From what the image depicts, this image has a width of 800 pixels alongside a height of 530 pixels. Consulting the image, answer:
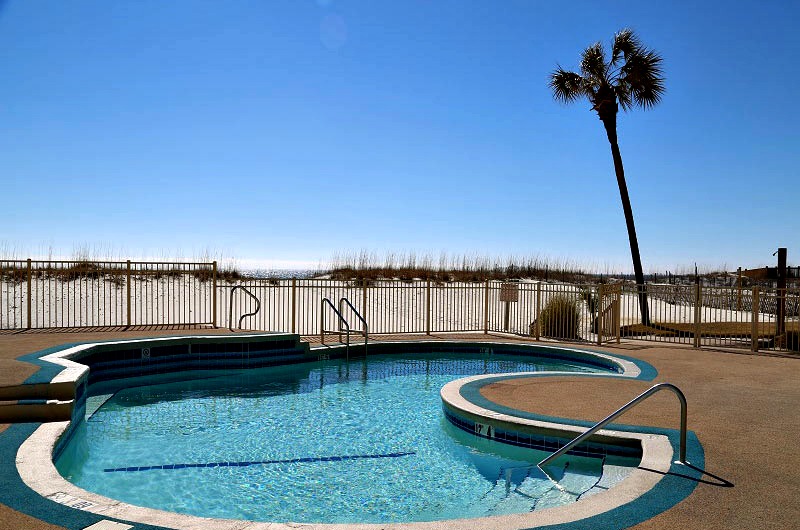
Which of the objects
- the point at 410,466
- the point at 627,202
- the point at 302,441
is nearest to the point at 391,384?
the point at 302,441

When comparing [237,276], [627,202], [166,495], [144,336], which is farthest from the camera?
[237,276]

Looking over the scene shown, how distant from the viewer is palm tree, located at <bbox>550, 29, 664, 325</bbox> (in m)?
19.7

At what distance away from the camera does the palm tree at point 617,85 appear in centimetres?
1970

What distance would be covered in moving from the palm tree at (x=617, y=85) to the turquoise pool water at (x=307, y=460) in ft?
41.6

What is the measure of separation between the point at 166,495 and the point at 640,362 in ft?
28.6

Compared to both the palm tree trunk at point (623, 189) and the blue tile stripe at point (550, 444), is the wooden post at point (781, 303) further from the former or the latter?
the blue tile stripe at point (550, 444)

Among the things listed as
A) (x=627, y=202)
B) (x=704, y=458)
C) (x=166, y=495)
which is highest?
(x=627, y=202)

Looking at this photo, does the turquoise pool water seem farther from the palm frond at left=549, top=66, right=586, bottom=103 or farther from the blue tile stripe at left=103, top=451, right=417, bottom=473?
the palm frond at left=549, top=66, right=586, bottom=103

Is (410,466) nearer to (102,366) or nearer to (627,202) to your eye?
(102,366)

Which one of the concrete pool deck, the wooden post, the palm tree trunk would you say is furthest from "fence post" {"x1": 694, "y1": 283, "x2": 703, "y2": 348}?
the palm tree trunk

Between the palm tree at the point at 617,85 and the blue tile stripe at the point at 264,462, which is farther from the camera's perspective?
the palm tree at the point at 617,85

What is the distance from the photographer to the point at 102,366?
11.3 metres

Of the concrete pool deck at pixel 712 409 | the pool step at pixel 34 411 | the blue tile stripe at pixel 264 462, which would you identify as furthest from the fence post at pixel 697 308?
the pool step at pixel 34 411

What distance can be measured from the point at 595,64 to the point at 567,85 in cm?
107
